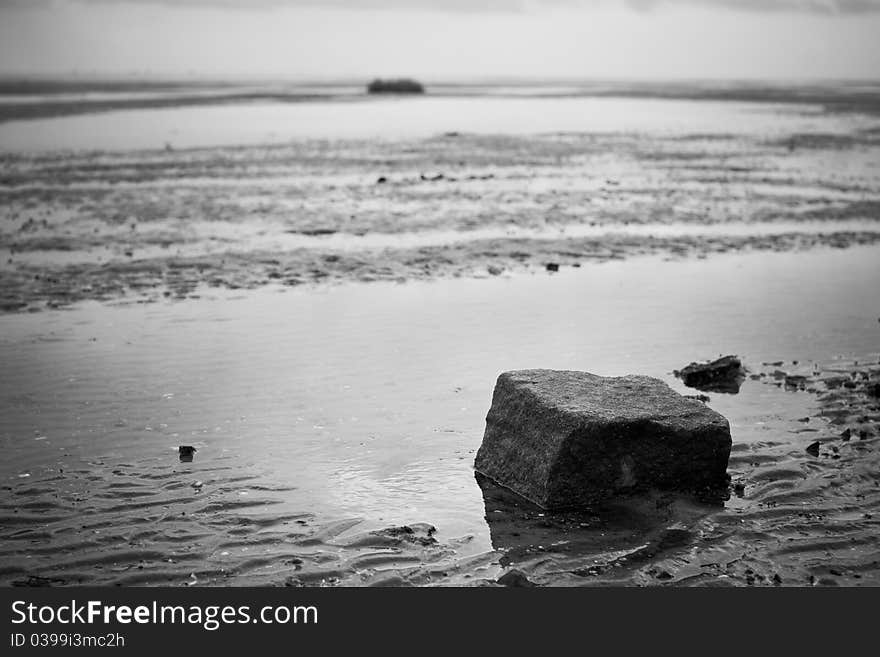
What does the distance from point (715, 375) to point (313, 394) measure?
4.41 meters

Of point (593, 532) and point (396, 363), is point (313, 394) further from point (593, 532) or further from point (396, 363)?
point (593, 532)

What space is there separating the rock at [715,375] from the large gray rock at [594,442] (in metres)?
2.62

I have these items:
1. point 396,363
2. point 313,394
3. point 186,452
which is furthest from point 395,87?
point 186,452

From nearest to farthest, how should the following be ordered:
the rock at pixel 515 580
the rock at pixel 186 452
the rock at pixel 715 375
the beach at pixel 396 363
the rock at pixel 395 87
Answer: the rock at pixel 515 580 → the beach at pixel 396 363 → the rock at pixel 186 452 → the rock at pixel 715 375 → the rock at pixel 395 87

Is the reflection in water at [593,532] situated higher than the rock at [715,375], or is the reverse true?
the rock at [715,375]

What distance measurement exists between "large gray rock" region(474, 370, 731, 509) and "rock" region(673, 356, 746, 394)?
262cm

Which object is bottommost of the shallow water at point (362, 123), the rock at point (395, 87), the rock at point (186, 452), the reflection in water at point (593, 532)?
the reflection in water at point (593, 532)

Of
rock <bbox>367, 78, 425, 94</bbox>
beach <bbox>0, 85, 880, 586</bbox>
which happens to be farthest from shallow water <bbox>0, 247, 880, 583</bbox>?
rock <bbox>367, 78, 425, 94</bbox>

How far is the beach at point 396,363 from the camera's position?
732cm

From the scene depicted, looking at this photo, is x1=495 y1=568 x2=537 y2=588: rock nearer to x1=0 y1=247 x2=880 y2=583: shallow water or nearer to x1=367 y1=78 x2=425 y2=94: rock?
x1=0 y1=247 x2=880 y2=583: shallow water

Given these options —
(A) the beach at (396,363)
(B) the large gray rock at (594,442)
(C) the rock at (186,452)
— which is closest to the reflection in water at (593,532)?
(A) the beach at (396,363)

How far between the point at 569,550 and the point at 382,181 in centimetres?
2372

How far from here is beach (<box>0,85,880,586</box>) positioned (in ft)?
24.0

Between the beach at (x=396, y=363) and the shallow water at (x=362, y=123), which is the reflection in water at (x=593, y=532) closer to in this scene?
the beach at (x=396, y=363)
